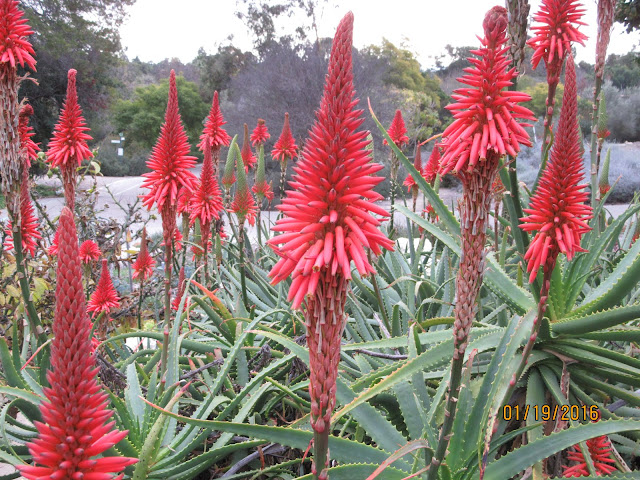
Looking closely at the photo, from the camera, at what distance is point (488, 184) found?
3.31ft

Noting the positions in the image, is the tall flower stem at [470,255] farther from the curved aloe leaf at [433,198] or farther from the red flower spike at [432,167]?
the red flower spike at [432,167]

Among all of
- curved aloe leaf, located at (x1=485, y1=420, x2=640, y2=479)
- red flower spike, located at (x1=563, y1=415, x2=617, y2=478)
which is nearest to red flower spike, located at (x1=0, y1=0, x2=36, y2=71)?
curved aloe leaf, located at (x1=485, y1=420, x2=640, y2=479)

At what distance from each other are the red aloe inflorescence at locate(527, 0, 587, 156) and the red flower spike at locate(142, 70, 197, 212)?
156cm

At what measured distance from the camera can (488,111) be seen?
1.03m

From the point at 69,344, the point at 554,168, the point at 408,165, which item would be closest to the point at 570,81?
the point at 554,168

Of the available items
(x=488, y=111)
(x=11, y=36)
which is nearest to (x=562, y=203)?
(x=488, y=111)

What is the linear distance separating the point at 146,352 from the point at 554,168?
186 cm

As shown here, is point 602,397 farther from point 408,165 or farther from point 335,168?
point 335,168

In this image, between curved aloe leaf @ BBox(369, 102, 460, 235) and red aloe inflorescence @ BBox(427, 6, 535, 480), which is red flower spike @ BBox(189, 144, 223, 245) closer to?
curved aloe leaf @ BBox(369, 102, 460, 235)

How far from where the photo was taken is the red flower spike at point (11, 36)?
1.89 metres

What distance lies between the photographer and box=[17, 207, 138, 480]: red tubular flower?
2.23 feet

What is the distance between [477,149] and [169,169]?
1.58 metres
